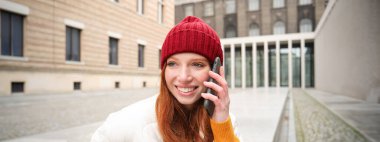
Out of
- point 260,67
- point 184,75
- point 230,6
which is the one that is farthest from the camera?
point 230,6

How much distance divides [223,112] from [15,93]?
42.0ft

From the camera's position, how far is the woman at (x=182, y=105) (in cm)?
144

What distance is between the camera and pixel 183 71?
4.97 ft

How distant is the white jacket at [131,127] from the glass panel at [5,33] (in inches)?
502

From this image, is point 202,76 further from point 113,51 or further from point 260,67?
point 260,67

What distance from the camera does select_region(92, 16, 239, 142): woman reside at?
4.71 ft

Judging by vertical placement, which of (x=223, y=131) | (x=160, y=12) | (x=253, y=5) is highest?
(x=253, y=5)

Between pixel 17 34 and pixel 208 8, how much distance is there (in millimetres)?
28315

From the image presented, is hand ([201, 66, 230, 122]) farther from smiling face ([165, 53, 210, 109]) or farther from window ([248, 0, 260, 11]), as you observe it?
window ([248, 0, 260, 11])

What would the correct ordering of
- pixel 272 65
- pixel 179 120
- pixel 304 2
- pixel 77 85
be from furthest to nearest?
pixel 304 2, pixel 272 65, pixel 77 85, pixel 179 120

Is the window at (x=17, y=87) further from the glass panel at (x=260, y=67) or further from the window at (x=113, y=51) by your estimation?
the glass panel at (x=260, y=67)

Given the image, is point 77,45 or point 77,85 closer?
point 77,85

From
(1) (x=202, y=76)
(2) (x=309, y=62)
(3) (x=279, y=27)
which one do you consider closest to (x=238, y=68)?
(2) (x=309, y=62)

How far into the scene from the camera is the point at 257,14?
3331 cm
